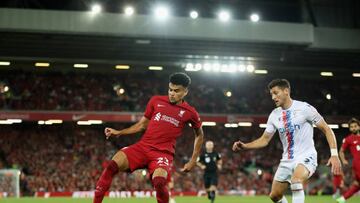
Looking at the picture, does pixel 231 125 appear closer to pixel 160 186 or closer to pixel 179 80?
pixel 179 80

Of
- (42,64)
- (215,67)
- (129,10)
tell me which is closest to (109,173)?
(129,10)

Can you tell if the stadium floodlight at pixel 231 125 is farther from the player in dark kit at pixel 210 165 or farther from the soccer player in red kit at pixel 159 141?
the soccer player in red kit at pixel 159 141

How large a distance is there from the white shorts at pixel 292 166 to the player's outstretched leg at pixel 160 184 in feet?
5.85

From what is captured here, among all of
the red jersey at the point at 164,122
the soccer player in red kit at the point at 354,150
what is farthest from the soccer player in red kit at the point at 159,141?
the soccer player in red kit at the point at 354,150

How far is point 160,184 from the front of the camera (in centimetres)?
809

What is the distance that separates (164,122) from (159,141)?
0.97ft

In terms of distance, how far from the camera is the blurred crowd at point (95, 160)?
1304 inches

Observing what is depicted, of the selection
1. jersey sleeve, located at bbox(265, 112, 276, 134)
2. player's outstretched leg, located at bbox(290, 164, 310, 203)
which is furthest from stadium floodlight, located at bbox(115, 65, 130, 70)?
player's outstretched leg, located at bbox(290, 164, 310, 203)

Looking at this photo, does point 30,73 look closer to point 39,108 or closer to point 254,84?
point 39,108

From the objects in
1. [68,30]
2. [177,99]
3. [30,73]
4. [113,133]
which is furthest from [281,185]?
[30,73]

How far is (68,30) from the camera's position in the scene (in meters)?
28.8

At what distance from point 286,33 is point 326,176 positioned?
37.6 ft

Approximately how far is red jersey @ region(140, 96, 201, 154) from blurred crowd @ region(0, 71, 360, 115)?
27.8 m

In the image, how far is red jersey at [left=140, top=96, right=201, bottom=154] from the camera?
8539 millimetres
